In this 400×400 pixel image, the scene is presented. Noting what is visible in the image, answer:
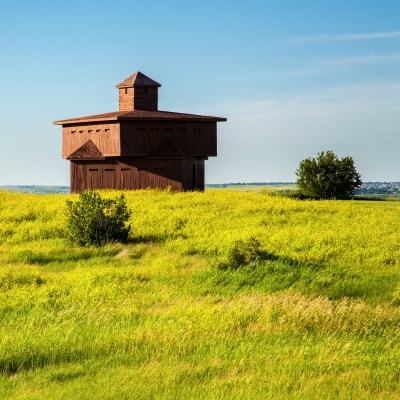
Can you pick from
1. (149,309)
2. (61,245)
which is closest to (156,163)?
(61,245)

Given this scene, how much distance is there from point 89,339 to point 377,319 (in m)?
6.65

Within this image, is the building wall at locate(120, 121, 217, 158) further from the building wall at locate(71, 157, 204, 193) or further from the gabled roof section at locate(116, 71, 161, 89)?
the gabled roof section at locate(116, 71, 161, 89)

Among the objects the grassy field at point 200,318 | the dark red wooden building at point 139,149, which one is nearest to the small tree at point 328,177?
the dark red wooden building at point 139,149

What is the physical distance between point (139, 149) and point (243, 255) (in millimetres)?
35865

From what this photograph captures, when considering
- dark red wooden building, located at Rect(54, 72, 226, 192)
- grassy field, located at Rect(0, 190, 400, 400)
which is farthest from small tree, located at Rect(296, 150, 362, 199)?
grassy field, located at Rect(0, 190, 400, 400)

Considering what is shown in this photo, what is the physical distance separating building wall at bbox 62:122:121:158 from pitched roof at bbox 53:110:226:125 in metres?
0.65

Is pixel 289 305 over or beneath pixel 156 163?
beneath

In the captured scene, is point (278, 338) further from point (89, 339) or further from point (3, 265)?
point (3, 265)

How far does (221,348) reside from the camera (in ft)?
40.3

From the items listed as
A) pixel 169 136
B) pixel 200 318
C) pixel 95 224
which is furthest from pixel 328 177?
pixel 200 318

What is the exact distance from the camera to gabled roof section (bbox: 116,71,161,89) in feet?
206

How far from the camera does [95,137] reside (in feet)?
195

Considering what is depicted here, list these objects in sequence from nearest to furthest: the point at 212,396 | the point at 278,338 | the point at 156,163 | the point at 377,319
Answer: the point at 212,396 → the point at 278,338 → the point at 377,319 → the point at 156,163

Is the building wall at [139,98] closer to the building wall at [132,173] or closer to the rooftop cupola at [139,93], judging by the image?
the rooftop cupola at [139,93]
